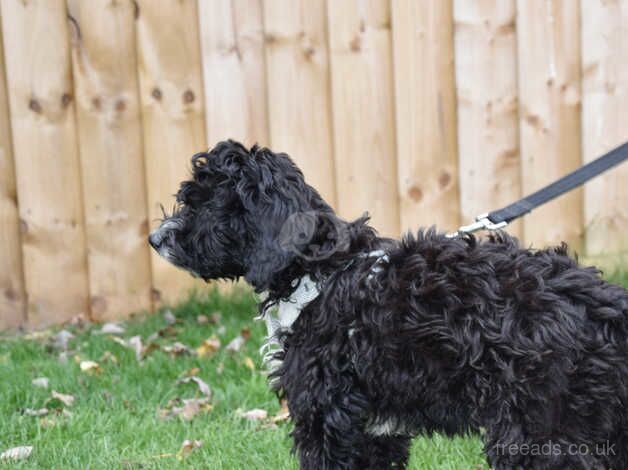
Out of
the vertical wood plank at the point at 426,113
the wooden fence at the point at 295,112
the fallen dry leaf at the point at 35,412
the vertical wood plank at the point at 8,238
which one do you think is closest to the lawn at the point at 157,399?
the fallen dry leaf at the point at 35,412

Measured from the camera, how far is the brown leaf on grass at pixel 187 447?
4.07 m

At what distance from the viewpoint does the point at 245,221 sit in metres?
3.29

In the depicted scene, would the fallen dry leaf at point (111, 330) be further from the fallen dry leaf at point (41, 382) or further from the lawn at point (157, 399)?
the fallen dry leaf at point (41, 382)

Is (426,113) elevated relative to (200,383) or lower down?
elevated

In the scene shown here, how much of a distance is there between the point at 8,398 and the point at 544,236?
3267 millimetres

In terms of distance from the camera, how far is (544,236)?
5.98m

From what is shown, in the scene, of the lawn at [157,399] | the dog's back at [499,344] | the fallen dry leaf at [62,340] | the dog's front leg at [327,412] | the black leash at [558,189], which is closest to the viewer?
the dog's back at [499,344]

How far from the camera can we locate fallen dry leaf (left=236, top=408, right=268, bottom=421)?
453 centimetres

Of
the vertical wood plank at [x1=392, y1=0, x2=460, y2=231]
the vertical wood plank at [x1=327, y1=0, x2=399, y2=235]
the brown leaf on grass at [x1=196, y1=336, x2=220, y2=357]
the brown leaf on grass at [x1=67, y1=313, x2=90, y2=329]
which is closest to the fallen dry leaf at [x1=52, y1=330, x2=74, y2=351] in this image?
the brown leaf on grass at [x1=67, y1=313, x2=90, y2=329]

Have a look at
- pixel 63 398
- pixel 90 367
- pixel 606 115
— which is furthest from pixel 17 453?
pixel 606 115

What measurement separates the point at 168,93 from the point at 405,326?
3.31 m

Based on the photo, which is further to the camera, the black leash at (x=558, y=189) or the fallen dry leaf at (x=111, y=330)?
the fallen dry leaf at (x=111, y=330)

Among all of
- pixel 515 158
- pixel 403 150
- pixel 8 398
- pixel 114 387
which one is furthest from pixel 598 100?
pixel 8 398

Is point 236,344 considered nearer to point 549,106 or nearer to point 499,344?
Answer: point 549,106
